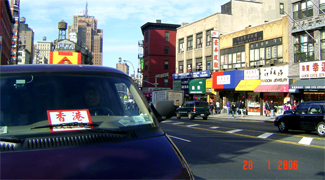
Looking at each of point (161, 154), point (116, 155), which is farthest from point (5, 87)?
point (161, 154)

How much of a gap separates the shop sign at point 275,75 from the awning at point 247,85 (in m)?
0.88

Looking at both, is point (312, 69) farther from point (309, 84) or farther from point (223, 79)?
point (223, 79)

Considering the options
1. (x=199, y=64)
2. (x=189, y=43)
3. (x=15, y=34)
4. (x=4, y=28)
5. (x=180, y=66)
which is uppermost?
(x=15, y=34)

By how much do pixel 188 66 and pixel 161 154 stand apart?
44781 millimetres

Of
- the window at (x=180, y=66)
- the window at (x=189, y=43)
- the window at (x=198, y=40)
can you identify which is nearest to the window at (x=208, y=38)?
the window at (x=198, y=40)

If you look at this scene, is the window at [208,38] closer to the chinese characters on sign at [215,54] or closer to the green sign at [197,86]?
the chinese characters on sign at [215,54]

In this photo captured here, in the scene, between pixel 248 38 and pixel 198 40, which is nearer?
pixel 248 38

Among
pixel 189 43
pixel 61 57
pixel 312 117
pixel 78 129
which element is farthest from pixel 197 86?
pixel 61 57

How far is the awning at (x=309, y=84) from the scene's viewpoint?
25.2m

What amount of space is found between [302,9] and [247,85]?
32.3ft

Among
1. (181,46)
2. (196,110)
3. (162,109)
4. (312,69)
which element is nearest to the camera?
(162,109)

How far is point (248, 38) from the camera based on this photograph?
34469 mm

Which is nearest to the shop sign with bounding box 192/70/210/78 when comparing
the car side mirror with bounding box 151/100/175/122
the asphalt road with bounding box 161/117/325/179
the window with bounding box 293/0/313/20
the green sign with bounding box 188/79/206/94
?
the green sign with bounding box 188/79/206/94

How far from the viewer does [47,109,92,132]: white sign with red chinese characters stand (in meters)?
2.36
